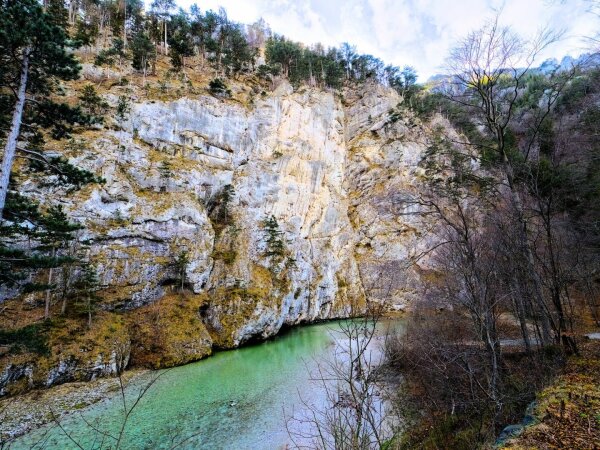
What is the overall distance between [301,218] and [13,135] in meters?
26.6

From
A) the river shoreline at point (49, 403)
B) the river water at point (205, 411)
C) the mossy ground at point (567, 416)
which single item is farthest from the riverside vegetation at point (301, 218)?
the river water at point (205, 411)

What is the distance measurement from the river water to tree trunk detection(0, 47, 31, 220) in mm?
5393

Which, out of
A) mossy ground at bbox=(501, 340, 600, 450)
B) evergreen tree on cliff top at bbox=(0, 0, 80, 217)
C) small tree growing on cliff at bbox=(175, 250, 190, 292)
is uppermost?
evergreen tree on cliff top at bbox=(0, 0, 80, 217)

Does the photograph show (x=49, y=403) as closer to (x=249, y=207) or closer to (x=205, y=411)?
(x=205, y=411)

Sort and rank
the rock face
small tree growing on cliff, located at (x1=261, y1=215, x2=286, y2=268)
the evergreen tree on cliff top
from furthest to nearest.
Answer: small tree growing on cliff, located at (x1=261, y1=215, x2=286, y2=268) < the rock face < the evergreen tree on cliff top

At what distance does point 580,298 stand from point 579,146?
18.0 meters

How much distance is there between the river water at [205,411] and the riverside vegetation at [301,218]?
152 cm

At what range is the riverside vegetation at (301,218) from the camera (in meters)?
6.64

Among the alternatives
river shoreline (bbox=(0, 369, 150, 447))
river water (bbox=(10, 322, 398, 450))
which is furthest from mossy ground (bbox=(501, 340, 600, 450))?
river shoreline (bbox=(0, 369, 150, 447))

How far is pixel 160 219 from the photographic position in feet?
69.7

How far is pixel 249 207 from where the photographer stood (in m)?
28.8

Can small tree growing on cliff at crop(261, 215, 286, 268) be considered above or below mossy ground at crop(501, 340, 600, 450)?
above

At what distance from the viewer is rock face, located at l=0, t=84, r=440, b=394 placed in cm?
1895

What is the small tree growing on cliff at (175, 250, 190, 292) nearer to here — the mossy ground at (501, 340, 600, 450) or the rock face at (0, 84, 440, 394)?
the rock face at (0, 84, 440, 394)
